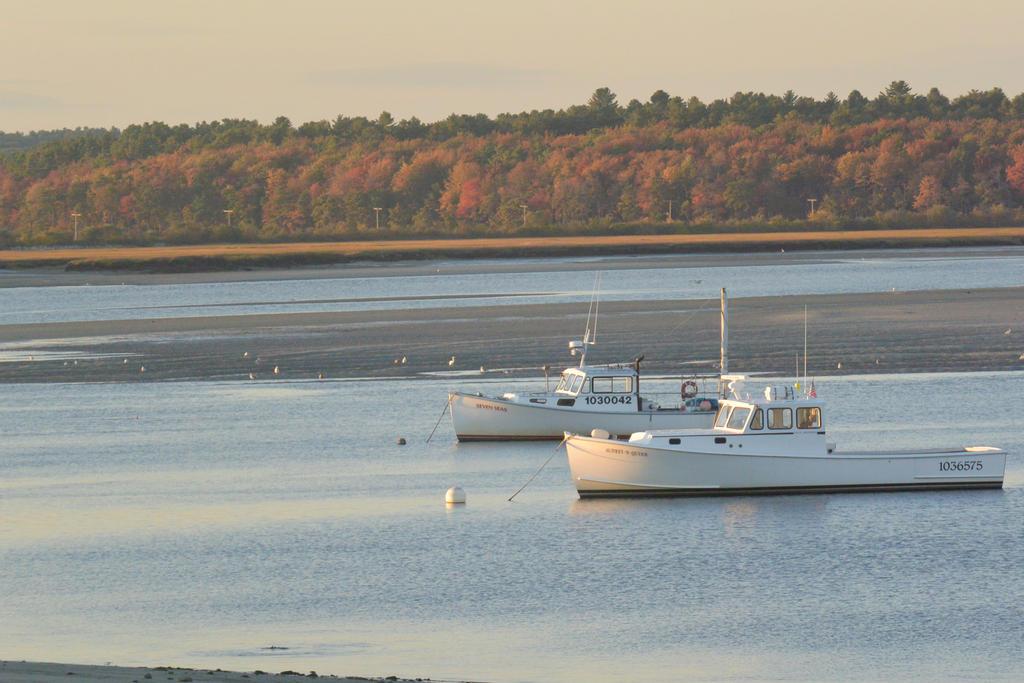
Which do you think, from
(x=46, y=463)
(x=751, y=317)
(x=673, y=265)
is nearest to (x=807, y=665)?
(x=46, y=463)

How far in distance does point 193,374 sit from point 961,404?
30.7 m

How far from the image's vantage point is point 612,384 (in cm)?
4488

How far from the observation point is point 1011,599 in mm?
25750

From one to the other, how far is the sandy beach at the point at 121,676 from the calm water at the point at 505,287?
75.5 metres

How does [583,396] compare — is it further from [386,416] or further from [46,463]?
[46,463]

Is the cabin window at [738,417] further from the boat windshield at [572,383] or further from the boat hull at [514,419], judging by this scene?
the boat windshield at [572,383]

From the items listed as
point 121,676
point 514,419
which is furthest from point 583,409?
point 121,676

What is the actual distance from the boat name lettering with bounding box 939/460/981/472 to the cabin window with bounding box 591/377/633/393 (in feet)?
36.7

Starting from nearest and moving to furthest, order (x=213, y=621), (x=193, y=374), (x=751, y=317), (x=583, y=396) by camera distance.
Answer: (x=213, y=621)
(x=583, y=396)
(x=193, y=374)
(x=751, y=317)

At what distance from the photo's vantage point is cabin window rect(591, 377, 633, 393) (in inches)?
1758

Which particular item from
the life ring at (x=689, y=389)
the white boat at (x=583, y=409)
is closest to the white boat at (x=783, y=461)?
the white boat at (x=583, y=409)

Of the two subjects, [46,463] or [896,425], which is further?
[896,425]

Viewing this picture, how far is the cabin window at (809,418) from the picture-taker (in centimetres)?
3566

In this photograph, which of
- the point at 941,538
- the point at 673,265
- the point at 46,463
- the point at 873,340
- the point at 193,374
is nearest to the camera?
the point at 941,538
